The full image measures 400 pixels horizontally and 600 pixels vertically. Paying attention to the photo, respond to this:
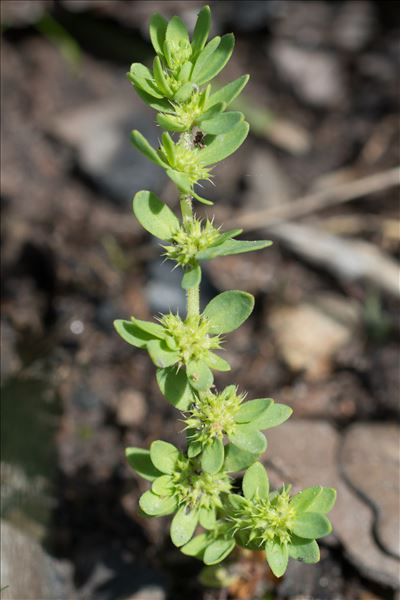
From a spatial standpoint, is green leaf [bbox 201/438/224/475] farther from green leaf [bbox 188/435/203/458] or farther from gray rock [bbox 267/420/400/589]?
gray rock [bbox 267/420/400/589]

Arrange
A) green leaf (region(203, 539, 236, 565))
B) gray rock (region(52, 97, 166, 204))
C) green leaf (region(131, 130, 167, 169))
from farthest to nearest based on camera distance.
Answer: gray rock (region(52, 97, 166, 204))
green leaf (region(203, 539, 236, 565))
green leaf (region(131, 130, 167, 169))

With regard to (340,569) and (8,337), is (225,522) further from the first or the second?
(8,337)

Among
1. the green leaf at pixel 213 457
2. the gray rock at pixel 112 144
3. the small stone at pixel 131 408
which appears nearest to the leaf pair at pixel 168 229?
the green leaf at pixel 213 457

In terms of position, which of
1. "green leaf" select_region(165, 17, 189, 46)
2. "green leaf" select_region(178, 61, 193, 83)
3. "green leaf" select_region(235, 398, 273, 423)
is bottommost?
"green leaf" select_region(235, 398, 273, 423)

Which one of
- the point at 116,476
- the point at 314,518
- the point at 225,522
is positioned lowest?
the point at 116,476

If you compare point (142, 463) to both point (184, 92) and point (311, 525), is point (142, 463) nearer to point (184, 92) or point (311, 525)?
point (311, 525)

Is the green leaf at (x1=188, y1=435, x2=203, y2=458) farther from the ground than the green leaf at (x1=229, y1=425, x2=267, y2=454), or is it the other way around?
the green leaf at (x1=229, y1=425, x2=267, y2=454)

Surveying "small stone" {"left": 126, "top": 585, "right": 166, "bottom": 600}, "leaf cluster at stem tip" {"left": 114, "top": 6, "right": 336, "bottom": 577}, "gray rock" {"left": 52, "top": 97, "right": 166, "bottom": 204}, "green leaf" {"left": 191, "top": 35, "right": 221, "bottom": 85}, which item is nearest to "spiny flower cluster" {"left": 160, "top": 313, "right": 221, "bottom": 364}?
"leaf cluster at stem tip" {"left": 114, "top": 6, "right": 336, "bottom": 577}

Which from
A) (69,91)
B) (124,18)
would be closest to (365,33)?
(124,18)
